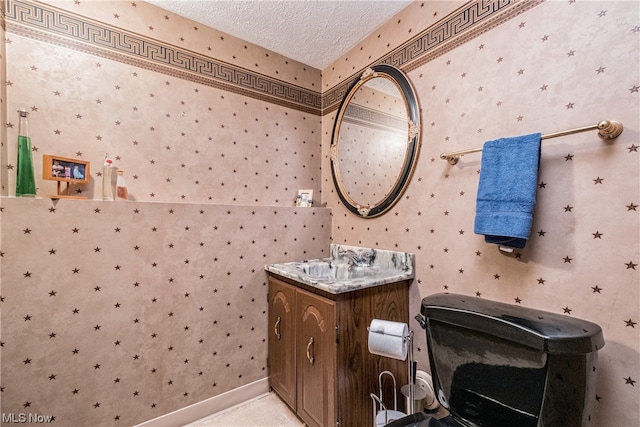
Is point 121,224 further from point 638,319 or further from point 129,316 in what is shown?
point 638,319

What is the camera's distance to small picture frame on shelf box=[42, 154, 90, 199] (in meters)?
1.26

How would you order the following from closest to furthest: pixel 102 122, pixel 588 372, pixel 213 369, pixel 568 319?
1. pixel 588 372
2. pixel 568 319
3. pixel 102 122
4. pixel 213 369

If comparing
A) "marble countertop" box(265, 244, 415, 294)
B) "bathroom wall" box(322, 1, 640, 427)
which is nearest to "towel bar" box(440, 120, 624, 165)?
"bathroom wall" box(322, 1, 640, 427)

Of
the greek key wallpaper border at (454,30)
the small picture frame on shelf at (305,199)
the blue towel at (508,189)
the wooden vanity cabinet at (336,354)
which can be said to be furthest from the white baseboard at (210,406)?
the greek key wallpaper border at (454,30)

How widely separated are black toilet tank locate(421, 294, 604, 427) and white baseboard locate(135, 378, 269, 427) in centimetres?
126

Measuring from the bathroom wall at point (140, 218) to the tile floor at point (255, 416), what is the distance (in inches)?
5.7

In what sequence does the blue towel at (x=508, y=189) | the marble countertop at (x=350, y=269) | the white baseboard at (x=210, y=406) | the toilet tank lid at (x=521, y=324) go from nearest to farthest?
the toilet tank lid at (x=521, y=324) < the blue towel at (x=508, y=189) < the marble countertop at (x=350, y=269) < the white baseboard at (x=210, y=406)

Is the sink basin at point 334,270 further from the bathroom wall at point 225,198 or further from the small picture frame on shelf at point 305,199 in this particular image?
the small picture frame on shelf at point 305,199

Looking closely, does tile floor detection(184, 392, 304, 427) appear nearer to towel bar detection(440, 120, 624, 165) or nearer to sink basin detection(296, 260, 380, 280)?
sink basin detection(296, 260, 380, 280)

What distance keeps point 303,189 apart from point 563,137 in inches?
60.6

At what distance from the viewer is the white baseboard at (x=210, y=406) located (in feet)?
4.98

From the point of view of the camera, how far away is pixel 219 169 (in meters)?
1.77

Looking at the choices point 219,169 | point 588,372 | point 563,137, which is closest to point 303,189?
point 219,169

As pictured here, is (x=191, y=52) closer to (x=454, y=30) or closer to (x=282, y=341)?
(x=454, y=30)
